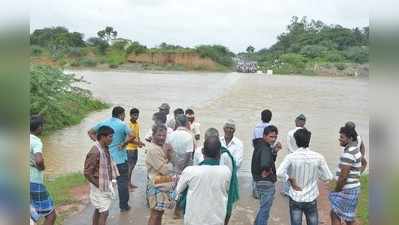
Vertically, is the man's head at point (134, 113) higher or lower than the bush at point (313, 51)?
lower

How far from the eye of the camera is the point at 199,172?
393 cm

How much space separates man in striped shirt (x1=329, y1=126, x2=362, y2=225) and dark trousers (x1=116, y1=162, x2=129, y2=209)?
8.65 feet

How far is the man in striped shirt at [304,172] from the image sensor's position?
4660mm

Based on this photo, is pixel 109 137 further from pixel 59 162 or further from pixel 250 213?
pixel 59 162

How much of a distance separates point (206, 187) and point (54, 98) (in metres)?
13.8

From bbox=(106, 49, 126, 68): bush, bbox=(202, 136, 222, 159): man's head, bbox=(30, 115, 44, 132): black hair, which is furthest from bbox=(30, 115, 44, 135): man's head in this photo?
bbox=(106, 49, 126, 68): bush

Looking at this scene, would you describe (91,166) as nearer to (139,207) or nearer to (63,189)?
(139,207)

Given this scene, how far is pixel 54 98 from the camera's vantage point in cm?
1672

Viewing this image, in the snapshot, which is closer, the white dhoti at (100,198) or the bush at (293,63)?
the white dhoti at (100,198)

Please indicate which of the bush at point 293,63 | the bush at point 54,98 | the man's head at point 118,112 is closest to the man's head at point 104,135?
the man's head at point 118,112

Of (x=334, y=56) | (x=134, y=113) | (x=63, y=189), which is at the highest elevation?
(x=334, y=56)

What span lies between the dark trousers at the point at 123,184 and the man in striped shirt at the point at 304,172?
233 centimetres

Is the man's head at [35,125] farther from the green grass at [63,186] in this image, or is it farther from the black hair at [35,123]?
the green grass at [63,186]

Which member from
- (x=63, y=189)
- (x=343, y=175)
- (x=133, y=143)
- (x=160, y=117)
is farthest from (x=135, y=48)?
(x=343, y=175)
